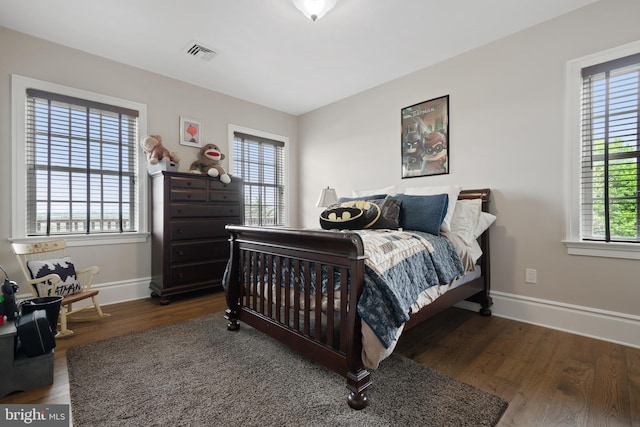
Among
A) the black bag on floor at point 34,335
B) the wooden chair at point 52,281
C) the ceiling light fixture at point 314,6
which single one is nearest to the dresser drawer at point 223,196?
the wooden chair at point 52,281

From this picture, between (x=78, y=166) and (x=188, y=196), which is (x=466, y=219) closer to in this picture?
(x=188, y=196)

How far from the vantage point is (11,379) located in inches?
58.7

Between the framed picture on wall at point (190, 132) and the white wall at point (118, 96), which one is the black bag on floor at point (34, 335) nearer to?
the white wall at point (118, 96)

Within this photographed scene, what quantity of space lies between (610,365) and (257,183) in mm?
3949

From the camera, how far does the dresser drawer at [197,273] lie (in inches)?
120

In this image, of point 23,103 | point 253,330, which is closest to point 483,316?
point 253,330

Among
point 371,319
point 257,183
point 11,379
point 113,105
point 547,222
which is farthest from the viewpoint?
point 257,183

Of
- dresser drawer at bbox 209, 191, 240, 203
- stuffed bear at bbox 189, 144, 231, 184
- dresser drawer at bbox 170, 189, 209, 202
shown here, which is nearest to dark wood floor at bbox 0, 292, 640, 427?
dresser drawer at bbox 170, 189, 209, 202

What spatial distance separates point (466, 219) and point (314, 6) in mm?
2053

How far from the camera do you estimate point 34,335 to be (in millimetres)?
1547

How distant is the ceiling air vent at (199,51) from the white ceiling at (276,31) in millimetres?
47

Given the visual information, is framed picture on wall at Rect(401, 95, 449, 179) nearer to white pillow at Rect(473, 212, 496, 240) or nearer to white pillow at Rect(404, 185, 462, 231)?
white pillow at Rect(404, 185, 462, 231)

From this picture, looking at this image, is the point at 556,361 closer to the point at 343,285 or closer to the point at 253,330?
the point at 343,285

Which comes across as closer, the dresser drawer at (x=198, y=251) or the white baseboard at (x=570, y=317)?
the white baseboard at (x=570, y=317)
